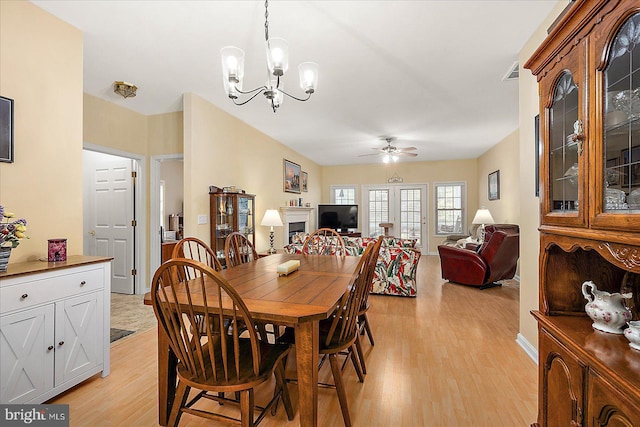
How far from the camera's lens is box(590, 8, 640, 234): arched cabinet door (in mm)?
978

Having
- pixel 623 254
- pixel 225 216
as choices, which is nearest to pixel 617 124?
pixel 623 254

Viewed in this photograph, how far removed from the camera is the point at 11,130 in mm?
1998

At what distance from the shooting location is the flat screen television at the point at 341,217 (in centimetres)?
830

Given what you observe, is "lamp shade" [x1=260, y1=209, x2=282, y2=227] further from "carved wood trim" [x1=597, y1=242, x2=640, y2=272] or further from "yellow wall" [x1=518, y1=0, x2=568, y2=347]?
"carved wood trim" [x1=597, y1=242, x2=640, y2=272]

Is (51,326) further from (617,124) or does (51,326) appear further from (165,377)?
(617,124)

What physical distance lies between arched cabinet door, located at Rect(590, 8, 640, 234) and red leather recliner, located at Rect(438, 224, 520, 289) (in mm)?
3520

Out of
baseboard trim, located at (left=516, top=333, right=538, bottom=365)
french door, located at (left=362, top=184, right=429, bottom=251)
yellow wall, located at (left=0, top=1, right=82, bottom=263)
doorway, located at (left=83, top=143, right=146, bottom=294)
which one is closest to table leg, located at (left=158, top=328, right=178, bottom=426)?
yellow wall, located at (left=0, top=1, right=82, bottom=263)

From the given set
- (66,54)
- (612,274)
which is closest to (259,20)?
(66,54)

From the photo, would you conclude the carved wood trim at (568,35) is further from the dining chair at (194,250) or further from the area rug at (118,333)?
the area rug at (118,333)

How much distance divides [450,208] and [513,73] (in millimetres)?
5541

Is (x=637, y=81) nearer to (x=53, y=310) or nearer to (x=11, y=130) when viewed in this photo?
(x=53, y=310)

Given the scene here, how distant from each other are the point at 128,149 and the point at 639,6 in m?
4.77

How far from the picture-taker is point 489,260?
4.39 m

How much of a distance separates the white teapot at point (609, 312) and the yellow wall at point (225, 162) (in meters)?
3.62
